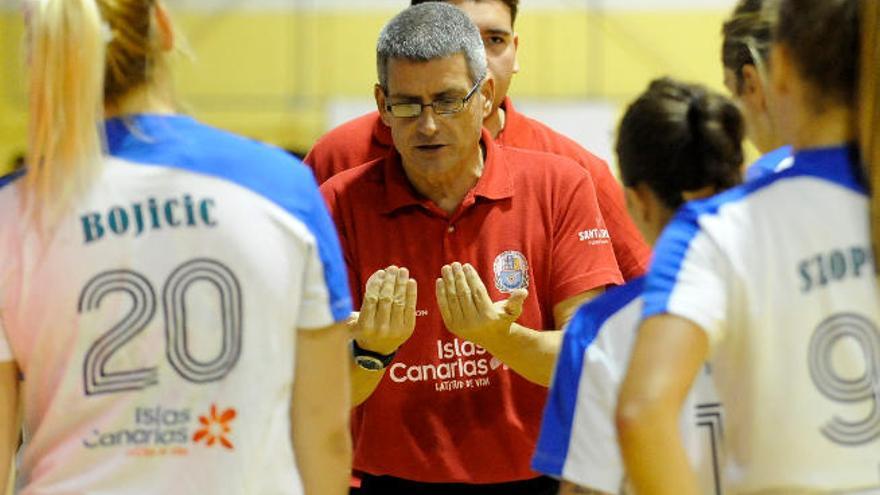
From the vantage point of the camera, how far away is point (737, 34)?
295 centimetres

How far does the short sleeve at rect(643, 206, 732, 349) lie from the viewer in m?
1.95

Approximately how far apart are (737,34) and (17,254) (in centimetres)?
153

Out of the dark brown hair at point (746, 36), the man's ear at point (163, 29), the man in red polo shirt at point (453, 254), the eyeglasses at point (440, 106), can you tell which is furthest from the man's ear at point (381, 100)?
the man's ear at point (163, 29)

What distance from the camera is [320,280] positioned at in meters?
2.13

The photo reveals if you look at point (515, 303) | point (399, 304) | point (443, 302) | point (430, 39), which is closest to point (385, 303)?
point (399, 304)

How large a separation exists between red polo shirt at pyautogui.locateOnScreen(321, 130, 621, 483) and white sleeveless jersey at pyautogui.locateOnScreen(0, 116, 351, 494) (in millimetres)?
1165

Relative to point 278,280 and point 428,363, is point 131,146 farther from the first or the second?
point 428,363

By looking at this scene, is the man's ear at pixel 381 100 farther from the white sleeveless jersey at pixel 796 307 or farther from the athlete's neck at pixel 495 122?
the white sleeveless jersey at pixel 796 307

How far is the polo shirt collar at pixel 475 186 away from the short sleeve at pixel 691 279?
4.28 ft

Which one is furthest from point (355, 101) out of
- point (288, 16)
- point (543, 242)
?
point (543, 242)

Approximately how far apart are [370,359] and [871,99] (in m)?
1.33

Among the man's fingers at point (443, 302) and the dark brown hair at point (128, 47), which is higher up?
the dark brown hair at point (128, 47)

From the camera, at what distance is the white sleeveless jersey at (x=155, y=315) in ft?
6.77

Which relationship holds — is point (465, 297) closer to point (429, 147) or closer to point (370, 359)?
point (370, 359)
